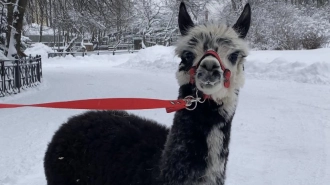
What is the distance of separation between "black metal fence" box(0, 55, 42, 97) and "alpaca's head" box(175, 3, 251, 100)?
10033 mm

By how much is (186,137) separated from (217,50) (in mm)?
538

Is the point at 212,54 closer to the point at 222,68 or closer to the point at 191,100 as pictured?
the point at 222,68

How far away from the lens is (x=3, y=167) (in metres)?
5.16

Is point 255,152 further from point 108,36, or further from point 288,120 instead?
point 108,36

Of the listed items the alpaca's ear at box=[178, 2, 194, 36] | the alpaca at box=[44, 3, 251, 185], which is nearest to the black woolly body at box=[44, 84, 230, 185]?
the alpaca at box=[44, 3, 251, 185]

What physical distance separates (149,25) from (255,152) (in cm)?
3760

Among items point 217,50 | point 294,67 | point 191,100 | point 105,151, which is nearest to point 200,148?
point 191,100

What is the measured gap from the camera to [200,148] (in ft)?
7.18

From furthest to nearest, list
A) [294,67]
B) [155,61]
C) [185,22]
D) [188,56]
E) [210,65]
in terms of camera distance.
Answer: [155,61] < [294,67] < [185,22] < [188,56] < [210,65]

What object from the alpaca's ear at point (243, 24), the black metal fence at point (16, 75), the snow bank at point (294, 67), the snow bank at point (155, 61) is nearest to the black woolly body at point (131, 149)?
the alpaca's ear at point (243, 24)

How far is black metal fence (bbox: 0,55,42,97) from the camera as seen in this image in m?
11.5

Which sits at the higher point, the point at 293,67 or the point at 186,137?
the point at 186,137

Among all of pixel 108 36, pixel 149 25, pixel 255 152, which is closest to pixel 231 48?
pixel 255 152

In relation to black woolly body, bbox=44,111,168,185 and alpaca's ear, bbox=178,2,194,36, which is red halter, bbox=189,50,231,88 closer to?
alpaca's ear, bbox=178,2,194,36
